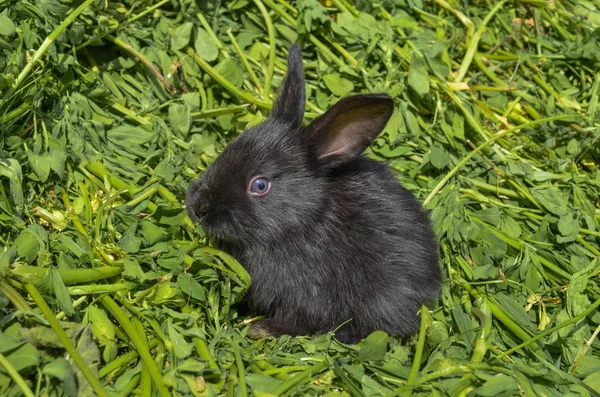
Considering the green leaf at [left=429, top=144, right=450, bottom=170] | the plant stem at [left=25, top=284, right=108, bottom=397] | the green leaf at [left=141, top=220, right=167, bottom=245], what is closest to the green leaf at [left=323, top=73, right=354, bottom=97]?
the green leaf at [left=429, top=144, right=450, bottom=170]

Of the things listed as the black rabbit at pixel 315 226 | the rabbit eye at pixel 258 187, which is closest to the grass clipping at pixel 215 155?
the black rabbit at pixel 315 226

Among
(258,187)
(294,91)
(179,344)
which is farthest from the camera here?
(294,91)

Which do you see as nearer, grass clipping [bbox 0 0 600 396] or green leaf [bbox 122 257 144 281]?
grass clipping [bbox 0 0 600 396]

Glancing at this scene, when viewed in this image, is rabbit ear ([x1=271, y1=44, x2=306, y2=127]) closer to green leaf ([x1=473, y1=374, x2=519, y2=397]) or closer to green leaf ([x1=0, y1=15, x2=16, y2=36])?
green leaf ([x1=0, y1=15, x2=16, y2=36])

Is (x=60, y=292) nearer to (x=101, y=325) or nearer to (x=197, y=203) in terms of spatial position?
(x=101, y=325)

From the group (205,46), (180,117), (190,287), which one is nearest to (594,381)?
(190,287)

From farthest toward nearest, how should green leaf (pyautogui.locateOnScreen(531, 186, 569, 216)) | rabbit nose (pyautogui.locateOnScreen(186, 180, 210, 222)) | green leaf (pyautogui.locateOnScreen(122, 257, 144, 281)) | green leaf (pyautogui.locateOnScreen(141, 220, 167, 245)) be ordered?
green leaf (pyautogui.locateOnScreen(531, 186, 569, 216))
green leaf (pyautogui.locateOnScreen(141, 220, 167, 245))
rabbit nose (pyautogui.locateOnScreen(186, 180, 210, 222))
green leaf (pyautogui.locateOnScreen(122, 257, 144, 281))

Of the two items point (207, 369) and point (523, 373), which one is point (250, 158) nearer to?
point (207, 369)
